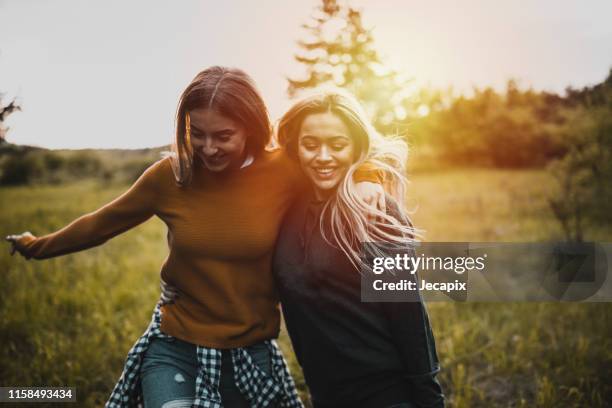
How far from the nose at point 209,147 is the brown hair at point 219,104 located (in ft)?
0.38

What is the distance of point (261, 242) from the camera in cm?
224

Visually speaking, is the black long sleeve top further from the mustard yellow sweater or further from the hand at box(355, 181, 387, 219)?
the mustard yellow sweater

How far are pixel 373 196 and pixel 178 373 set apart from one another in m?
1.25

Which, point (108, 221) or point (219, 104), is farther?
point (108, 221)

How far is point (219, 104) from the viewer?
6.94ft

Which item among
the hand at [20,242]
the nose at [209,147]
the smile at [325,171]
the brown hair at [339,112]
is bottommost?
the hand at [20,242]

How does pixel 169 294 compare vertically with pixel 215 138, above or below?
below

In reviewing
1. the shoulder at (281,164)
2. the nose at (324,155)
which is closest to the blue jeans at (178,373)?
the shoulder at (281,164)

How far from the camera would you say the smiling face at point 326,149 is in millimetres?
2166

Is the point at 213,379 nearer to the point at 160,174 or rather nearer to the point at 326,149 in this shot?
the point at 160,174

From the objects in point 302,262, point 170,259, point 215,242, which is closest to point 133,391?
point 170,259

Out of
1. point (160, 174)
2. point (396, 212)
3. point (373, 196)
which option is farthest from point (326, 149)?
point (160, 174)

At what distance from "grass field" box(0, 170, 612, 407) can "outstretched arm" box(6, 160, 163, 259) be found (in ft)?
5.07

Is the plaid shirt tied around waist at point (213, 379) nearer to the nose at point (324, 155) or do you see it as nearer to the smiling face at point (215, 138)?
the smiling face at point (215, 138)
